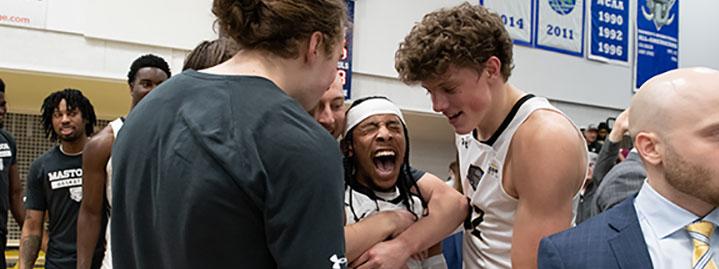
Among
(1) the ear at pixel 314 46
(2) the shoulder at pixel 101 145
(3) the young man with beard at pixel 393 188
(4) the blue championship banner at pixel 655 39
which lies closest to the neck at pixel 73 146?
(2) the shoulder at pixel 101 145

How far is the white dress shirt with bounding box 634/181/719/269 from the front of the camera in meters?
1.69

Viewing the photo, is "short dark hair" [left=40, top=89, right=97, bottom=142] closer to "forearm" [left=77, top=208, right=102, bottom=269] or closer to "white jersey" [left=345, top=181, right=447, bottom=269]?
"forearm" [left=77, top=208, right=102, bottom=269]

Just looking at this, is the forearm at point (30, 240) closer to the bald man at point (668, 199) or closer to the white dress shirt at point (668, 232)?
the bald man at point (668, 199)

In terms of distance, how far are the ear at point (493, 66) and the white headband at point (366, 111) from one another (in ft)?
1.35

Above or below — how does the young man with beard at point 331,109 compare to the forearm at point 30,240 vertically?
above

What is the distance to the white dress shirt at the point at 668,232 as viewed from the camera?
1686mm

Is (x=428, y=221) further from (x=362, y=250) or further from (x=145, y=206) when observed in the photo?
(x=145, y=206)

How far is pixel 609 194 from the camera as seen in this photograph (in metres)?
3.18

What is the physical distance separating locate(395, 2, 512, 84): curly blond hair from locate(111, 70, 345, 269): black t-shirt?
1017 millimetres

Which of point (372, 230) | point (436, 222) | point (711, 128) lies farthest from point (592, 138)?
point (711, 128)

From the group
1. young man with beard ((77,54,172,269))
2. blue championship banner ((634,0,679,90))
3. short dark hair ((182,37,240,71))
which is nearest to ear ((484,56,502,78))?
short dark hair ((182,37,240,71))

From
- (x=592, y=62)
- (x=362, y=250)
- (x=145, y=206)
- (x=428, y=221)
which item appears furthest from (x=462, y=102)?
(x=592, y=62)

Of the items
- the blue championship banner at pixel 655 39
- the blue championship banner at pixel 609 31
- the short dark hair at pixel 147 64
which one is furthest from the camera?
the blue championship banner at pixel 655 39

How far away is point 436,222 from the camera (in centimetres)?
222
